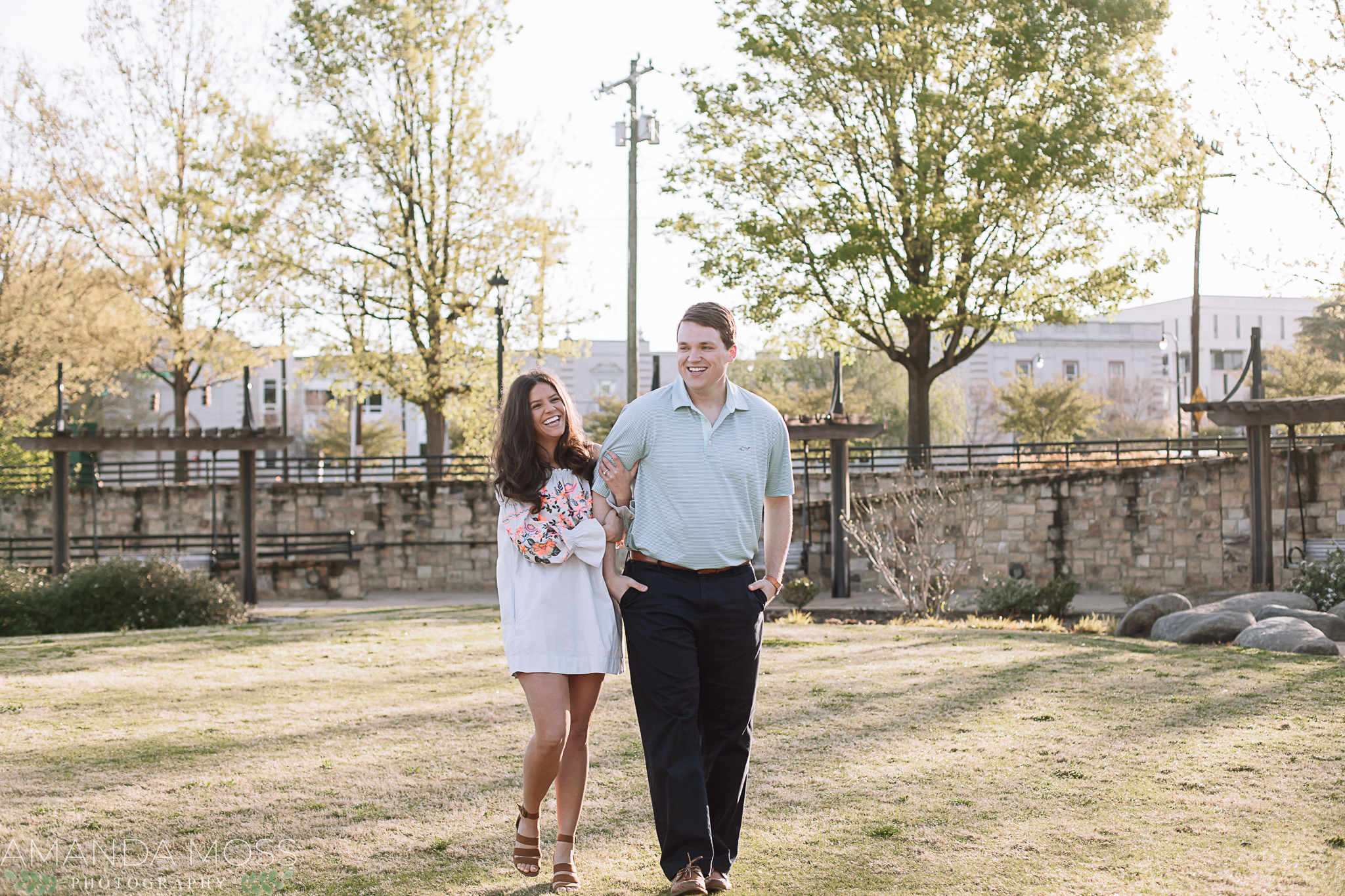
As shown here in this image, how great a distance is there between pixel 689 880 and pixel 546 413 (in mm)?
1643

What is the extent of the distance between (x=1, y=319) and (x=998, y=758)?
28.7m

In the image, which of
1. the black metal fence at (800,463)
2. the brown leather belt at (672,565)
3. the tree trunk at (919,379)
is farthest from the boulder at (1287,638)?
the tree trunk at (919,379)

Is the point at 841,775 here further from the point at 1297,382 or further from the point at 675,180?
the point at 1297,382

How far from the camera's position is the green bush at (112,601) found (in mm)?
13742

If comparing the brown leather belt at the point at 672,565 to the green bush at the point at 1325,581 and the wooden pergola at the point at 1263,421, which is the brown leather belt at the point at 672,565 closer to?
the wooden pergola at the point at 1263,421

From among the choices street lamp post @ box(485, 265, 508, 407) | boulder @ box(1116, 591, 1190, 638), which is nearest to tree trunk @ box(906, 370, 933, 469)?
street lamp post @ box(485, 265, 508, 407)

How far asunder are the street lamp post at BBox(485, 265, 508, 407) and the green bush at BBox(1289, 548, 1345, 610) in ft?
54.4

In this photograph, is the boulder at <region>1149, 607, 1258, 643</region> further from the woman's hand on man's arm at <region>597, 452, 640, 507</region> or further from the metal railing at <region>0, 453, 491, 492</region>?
the metal railing at <region>0, 453, 491, 492</region>

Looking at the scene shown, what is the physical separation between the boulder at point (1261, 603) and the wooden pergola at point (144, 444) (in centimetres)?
1334

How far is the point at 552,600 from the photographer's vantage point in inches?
156

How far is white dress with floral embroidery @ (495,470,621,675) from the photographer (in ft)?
12.9

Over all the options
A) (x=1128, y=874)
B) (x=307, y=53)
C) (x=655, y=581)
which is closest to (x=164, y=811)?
(x=655, y=581)

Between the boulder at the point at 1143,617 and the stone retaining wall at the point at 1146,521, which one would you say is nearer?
the boulder at the point at 1143,617

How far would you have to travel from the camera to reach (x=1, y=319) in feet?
91.5
